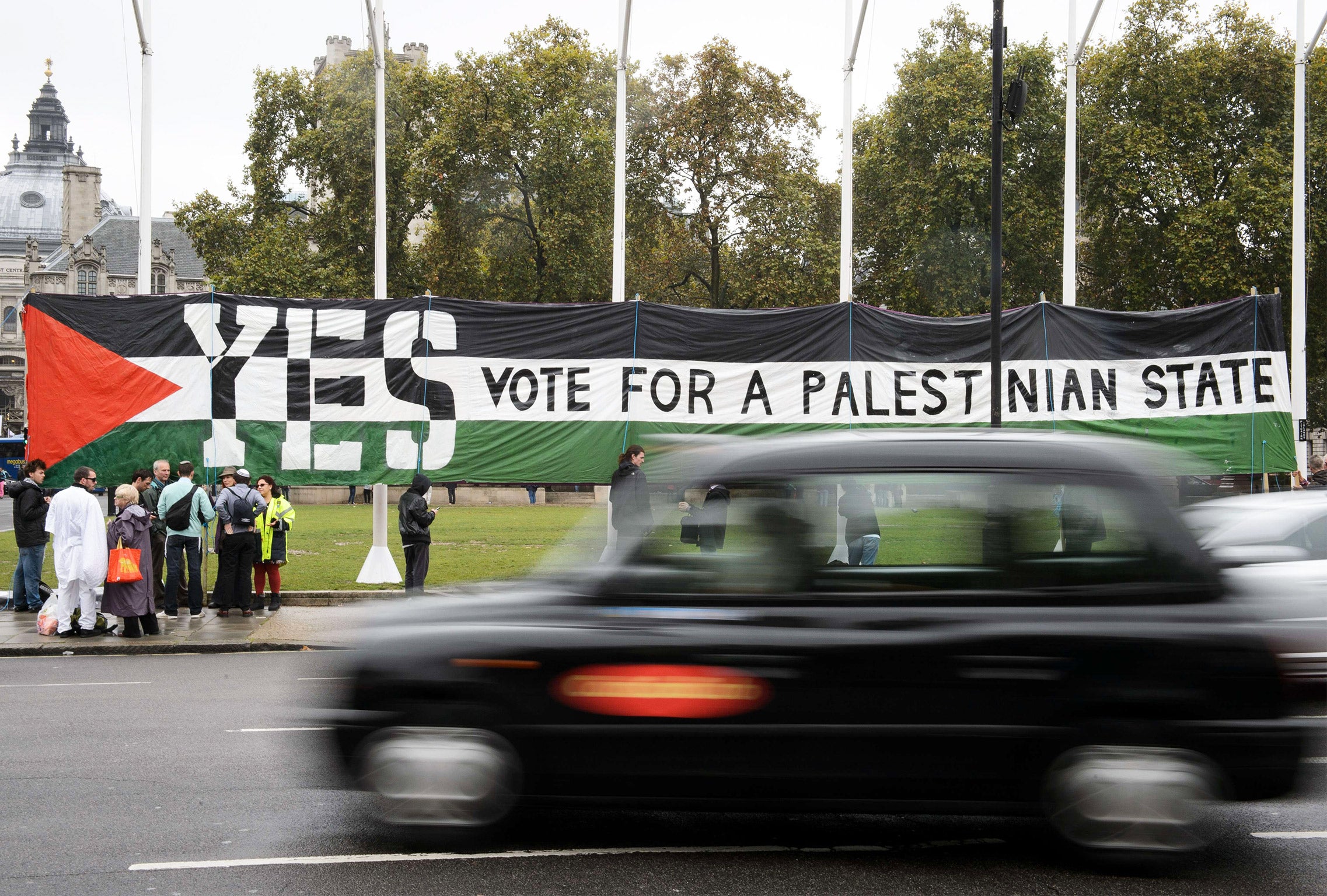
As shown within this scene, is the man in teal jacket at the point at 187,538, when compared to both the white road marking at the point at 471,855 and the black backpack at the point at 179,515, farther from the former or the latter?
the white road marking at the point at 471,855

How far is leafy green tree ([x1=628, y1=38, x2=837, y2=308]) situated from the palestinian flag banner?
2607 centimetres

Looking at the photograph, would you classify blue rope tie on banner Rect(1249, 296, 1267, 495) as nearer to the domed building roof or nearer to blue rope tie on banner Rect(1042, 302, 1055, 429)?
blue rope tie on banner Rect(1042, 302, 1055, 429)

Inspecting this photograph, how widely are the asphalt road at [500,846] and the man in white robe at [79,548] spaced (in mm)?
5983

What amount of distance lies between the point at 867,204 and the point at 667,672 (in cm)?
4172

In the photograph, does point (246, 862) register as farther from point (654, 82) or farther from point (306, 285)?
point (654, 82)

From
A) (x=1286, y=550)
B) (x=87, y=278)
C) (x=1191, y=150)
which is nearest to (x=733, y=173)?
(x=1191, y=150)

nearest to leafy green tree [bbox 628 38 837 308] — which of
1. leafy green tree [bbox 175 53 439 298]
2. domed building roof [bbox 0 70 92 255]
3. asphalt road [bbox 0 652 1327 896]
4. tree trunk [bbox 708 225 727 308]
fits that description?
tree trunk [bbox 708 225 727 308]

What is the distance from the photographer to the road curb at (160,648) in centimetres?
1218

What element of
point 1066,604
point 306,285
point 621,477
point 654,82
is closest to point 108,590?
point 621,477

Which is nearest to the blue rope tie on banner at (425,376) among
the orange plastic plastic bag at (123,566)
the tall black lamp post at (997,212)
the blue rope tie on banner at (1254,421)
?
the orange plastic plastic bag at (123,566)

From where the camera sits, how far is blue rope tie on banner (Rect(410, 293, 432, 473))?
563 inches

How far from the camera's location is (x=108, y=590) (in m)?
12.7

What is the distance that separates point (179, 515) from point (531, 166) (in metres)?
28.2

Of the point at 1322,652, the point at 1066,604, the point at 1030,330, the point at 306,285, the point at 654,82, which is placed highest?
the point at 654,82
